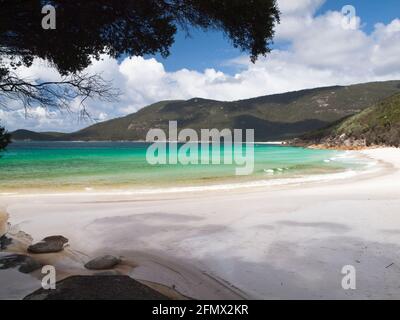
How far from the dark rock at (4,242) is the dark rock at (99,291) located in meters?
3.31

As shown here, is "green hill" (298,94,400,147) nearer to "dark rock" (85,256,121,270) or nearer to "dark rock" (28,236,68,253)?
"dark rock" (28,236,68,253)

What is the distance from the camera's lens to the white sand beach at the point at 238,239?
19.5 ft

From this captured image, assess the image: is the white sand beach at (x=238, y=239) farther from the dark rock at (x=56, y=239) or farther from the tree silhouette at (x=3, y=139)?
the tree silhouette at (x=3, y=139)

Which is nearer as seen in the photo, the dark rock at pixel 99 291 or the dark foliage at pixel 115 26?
the dark rock at pixel 99 291

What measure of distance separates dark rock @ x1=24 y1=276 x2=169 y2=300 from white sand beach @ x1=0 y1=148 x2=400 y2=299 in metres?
0.52

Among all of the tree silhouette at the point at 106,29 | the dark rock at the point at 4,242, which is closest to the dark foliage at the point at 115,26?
the tree silhouette at the point at 106,29

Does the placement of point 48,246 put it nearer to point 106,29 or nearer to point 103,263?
point 103,263

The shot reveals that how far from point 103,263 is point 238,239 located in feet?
11.0

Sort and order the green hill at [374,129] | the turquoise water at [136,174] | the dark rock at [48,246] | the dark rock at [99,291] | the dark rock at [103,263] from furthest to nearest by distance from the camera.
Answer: the green hill at [374,129], the turquoise water at [136,174], the dark rock at [48,246], the dark rock at [103,263], the dark rock at [99,291]

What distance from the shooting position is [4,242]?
8.74m

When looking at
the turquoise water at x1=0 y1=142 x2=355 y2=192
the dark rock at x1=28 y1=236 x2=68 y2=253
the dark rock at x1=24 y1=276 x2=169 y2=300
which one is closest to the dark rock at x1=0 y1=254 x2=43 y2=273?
the dark rock at x1=28 y1=236 x2=68 y2=253

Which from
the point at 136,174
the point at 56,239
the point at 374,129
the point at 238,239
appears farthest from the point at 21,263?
the point at 374,129

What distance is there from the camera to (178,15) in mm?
6547
